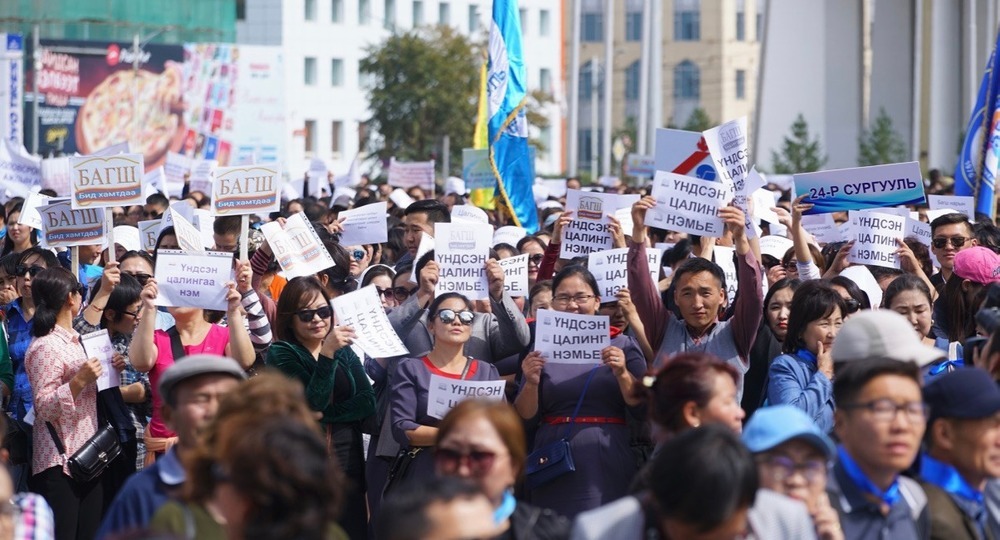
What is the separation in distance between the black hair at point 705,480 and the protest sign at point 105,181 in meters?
7.31

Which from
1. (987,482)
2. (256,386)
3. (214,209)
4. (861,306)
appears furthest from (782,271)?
(256,386)

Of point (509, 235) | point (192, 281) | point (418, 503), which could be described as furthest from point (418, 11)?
point (418, 503)

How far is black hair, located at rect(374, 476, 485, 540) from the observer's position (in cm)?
433

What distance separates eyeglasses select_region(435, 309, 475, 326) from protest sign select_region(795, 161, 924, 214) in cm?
392

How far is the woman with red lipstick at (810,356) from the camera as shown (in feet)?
24.0

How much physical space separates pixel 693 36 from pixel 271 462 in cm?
10122

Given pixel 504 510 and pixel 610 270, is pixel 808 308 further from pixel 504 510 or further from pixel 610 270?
pixel 504 510

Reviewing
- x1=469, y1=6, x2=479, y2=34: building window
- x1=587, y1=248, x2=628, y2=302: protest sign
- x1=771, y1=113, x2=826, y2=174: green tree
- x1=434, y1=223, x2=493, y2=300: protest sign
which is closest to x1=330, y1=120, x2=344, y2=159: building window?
x1=469, y1=6, x2=479, y2=34: building window

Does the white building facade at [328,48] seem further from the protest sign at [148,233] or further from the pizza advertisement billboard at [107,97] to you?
the protest sign at [148,233]

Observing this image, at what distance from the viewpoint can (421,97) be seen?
5734 cm

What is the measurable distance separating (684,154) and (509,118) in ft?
17.5

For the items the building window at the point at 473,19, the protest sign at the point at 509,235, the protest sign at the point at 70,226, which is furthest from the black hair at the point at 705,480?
the building window at the point at 473,19

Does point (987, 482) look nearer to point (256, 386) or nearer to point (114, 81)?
point (256, 386)

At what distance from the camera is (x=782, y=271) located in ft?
35.8
